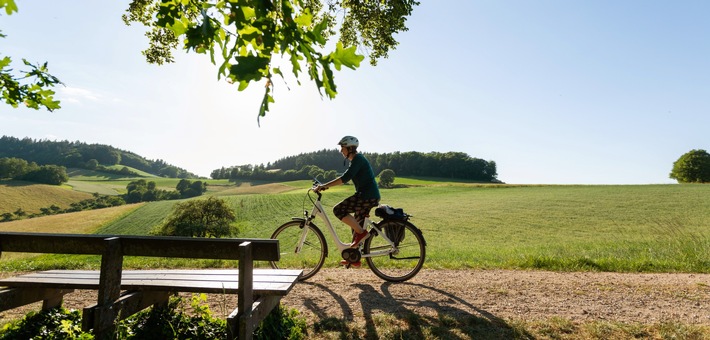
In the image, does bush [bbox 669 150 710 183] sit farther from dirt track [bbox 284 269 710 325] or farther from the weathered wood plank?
the weathered wood plank

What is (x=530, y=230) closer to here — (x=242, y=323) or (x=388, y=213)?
(x=388, y=213)

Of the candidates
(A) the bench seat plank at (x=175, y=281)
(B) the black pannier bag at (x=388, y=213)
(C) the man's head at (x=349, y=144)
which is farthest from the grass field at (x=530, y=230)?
(C) the man's head at (x=349, y=144)

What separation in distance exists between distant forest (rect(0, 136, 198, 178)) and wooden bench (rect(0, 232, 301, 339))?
122 meters

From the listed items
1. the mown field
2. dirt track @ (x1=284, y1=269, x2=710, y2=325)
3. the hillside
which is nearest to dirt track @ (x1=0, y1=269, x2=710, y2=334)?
dirt track @ (x1=284, y1=269, x2=710, y2=325)

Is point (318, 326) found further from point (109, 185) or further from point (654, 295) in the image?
point (109, 185)

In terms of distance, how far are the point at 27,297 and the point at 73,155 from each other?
127m

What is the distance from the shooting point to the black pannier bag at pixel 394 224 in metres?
6.14

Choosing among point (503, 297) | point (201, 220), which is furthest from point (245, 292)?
point (201, 220)

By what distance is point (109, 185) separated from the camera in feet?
281

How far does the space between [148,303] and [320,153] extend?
91.1 meters

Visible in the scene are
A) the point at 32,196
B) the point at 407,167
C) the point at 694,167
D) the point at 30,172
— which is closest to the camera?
the point at 32,196

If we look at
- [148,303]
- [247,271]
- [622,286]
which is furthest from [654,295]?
[148,303]

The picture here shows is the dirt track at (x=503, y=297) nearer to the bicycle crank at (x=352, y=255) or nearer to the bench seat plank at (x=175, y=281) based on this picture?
the bicycle crank at (x=352, y=255)

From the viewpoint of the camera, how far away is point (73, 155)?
350ft
